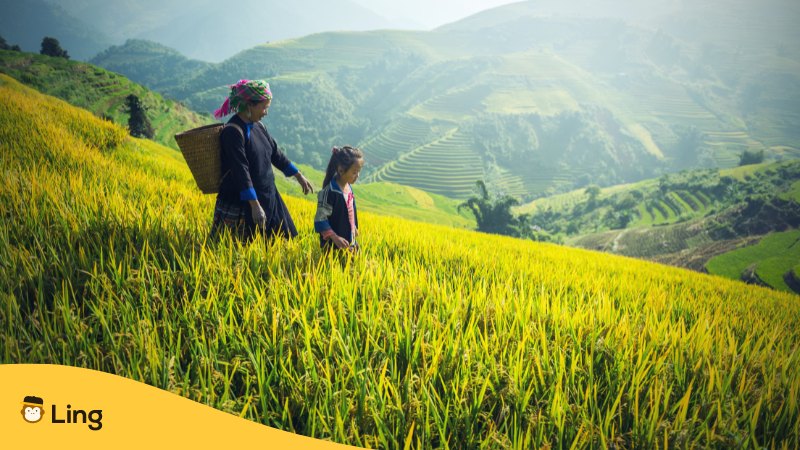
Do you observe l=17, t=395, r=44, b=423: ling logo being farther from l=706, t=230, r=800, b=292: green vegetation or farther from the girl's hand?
l=706, t=230, r=800, b=292: green vegetation

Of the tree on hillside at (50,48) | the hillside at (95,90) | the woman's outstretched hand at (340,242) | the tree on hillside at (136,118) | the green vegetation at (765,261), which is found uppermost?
the tree on hillside at (50,48)

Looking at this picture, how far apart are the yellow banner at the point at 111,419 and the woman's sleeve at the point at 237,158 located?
1818 mm

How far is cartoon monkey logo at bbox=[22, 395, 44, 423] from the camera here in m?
1.10

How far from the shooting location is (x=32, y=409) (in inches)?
44.2

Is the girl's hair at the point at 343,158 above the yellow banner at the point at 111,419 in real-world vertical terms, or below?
above

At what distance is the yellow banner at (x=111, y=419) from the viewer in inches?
42.7

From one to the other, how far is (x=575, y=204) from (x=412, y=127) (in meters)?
94.3

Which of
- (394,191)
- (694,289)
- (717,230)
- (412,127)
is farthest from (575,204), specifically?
(694,289)

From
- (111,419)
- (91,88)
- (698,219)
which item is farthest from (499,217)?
(111,419)

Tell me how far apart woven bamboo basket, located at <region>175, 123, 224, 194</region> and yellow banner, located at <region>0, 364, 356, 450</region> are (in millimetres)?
1875

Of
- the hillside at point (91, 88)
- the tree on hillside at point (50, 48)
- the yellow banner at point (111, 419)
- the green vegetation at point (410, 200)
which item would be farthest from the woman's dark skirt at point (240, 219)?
the tree on hillside at point (50, 48)

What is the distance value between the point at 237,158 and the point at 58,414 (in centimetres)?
207

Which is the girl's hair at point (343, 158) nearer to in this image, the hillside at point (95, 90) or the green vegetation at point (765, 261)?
the hillside at point (95, 90)

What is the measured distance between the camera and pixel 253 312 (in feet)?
5.61
